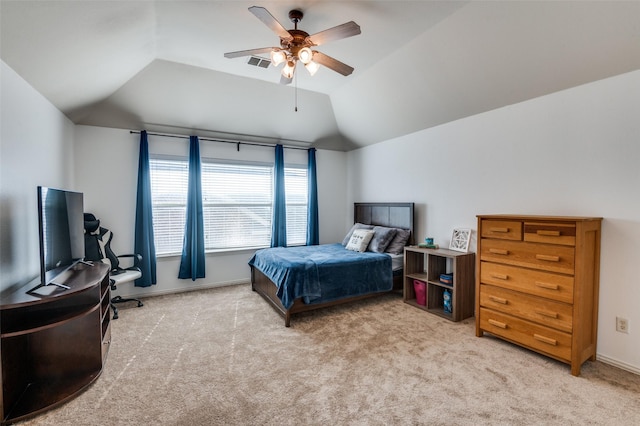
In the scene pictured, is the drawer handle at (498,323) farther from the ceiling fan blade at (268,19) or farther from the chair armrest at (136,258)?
the chair armrest at (136,258)

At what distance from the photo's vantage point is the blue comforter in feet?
10.6

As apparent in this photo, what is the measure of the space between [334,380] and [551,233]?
213 cm

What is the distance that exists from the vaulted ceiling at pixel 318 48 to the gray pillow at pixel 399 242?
1533 mm

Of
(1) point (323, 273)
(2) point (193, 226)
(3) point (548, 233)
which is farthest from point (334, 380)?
(2) point (193, 226)

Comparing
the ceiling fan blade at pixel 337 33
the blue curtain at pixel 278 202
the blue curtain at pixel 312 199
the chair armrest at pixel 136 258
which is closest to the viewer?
the ceiling fan blade at pixel 337 33

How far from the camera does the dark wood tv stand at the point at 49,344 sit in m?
1.84

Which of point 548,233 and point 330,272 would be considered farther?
point 330,272

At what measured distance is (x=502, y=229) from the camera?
2729 millimetres

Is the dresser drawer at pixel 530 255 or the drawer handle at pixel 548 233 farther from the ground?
the drawer handle at pixel 548 233

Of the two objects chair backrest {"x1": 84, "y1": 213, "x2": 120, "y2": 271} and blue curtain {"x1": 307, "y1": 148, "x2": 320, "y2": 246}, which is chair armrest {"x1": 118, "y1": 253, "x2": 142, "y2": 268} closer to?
chair backrest {"x1": 84, "y1": 213, "x2": 120, "y2": 271}

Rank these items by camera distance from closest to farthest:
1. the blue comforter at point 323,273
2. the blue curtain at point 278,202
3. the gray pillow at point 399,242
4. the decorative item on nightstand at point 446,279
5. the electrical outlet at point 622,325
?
the electrical outlet at point 622,325 < the blue comforter at point 323,273 < the decorative item on nightstand at point 446,279 < the gray pillow at point 399,242 < the blue curtain at point 278,202

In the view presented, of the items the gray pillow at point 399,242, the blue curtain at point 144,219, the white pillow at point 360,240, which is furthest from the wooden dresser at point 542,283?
the blue curtain at point 144,219

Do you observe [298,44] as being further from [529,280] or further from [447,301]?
[447,301]

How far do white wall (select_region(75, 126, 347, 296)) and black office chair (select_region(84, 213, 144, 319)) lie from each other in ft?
0.77
